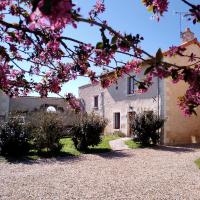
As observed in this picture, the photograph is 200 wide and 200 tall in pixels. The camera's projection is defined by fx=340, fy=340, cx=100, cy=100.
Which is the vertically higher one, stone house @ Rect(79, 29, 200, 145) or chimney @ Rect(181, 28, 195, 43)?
chimney @ Rect(181, 28, 195, 43)

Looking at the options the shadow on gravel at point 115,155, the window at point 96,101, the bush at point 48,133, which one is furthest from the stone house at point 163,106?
the bush at point 48,133

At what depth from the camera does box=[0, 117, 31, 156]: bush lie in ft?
42.8

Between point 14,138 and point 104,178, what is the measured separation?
556cm

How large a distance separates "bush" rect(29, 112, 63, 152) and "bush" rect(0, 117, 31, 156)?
0.49m

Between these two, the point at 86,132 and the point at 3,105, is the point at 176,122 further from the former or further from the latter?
the point at 3,105

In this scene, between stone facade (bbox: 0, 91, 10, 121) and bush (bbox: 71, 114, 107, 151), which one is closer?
bush (bbox: 71, 114, 107, 151)

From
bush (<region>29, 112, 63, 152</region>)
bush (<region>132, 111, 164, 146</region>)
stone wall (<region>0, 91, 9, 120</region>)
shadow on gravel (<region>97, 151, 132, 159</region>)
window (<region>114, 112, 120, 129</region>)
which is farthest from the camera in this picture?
stone wall (<region>0, 91, 9, 120</region>)

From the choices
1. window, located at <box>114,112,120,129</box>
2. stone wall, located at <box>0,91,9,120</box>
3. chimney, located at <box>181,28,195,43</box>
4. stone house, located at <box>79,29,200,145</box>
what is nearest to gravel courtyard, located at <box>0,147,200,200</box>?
stone house, located at <box>79,29,200,145</box>

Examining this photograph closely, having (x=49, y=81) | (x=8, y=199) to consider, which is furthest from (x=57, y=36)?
(x=8, y=199)

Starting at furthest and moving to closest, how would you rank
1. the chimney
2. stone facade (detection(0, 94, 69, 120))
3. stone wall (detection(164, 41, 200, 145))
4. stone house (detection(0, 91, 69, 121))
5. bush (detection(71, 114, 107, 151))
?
1. stone facade (detection(0, 94, 69, 120))
2. stone house (detection(0, 91, 69, 121))
3. the chimney
4. stone wall (detection(164, 41, 200, 145))
5. bush (detection(71, 114, 107, 151))

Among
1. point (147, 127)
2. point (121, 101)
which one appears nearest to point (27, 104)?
point (121, 101)

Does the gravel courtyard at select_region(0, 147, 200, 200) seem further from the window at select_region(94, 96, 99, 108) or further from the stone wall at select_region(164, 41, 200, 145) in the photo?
the window at select_region(94, 96, 99, 108)

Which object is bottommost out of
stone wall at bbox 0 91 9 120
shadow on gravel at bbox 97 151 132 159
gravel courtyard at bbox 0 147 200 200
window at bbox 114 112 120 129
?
gravel courtyard at bbox 0 147 200 200

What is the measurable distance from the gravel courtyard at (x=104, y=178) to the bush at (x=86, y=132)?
1961mm
